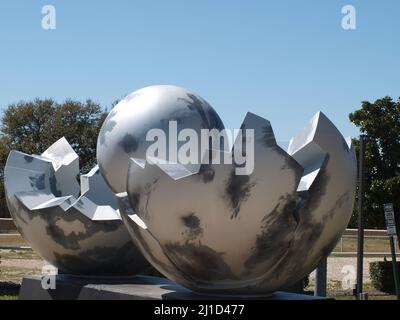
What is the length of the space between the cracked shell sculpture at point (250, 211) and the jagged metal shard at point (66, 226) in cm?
192

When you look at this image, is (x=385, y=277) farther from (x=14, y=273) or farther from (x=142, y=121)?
(x=142, y=121)

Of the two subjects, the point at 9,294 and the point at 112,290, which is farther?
the point at 9,294

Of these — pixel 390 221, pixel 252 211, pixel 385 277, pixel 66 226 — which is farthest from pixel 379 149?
pixel 252 211

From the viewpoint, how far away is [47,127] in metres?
43.2

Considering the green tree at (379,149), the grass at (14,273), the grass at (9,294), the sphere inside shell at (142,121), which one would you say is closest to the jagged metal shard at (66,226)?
the sphere inside shell at (142,121)

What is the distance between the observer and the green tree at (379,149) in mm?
20906

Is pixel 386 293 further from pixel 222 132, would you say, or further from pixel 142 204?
pixel 142 204

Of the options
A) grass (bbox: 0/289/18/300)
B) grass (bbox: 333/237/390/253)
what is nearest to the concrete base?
grass (bbox: 0/289/18/300)

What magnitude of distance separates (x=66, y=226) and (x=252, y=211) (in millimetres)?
3580

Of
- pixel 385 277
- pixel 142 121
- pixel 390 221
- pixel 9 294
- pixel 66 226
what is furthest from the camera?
pixel 385 277

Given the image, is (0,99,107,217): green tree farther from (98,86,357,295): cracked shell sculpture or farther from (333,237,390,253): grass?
(98,86,357,295): cracked shell sculpture

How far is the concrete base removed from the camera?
769 centimetres

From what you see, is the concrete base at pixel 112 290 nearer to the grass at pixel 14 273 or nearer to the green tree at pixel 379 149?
the grass at pixel 14 273

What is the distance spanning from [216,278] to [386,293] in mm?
13122
